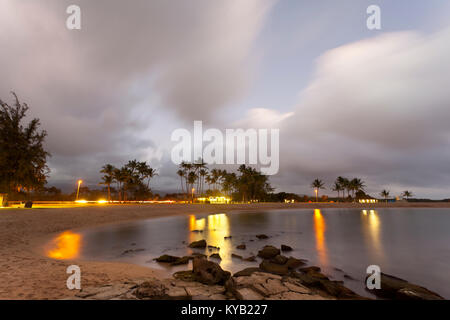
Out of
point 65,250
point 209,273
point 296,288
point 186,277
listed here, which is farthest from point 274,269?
point 65,250

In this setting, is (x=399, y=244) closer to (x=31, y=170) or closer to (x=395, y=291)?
(x=395, y=291)

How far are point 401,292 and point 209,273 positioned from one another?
25.1 ft

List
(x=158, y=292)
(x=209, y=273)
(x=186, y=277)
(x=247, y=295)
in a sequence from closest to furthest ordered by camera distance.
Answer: (x=158, y=292), (x=247, y=295), (x=209, y=273), (x=186, y=277)

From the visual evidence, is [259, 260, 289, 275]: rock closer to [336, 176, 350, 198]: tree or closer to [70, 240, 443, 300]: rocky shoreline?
[70, 240, 443, 300]: rocky shoreline

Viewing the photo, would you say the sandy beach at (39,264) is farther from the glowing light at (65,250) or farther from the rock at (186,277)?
the rock at (186,277)

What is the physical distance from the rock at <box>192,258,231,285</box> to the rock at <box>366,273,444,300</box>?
6841mm

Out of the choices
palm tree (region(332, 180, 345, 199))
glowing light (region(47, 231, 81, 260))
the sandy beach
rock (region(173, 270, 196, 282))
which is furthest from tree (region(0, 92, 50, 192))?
palm tree (region(332, 180, 345, 199))

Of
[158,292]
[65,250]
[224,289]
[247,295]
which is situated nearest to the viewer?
[158,292]

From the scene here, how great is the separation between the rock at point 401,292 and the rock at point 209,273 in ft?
22.4

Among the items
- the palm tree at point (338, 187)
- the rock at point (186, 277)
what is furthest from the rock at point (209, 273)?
the palm tree at point (338, 187)

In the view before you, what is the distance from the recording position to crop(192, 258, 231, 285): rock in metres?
6.96

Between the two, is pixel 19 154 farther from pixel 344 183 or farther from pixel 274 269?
pixel 344 183

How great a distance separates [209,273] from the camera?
290 inches

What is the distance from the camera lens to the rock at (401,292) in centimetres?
736
